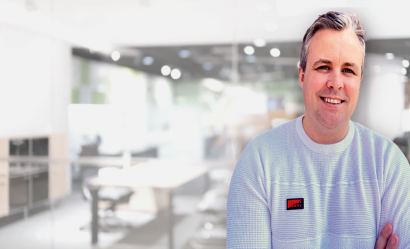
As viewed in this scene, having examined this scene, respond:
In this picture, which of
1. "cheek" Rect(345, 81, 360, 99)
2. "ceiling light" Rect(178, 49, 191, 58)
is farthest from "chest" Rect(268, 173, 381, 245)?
"ceiling light" Rect(178, 49, 191, 58)

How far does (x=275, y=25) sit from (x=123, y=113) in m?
1.79

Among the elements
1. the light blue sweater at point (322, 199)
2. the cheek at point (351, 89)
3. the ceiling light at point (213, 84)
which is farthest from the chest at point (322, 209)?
the ceiling light at point (213, 84)

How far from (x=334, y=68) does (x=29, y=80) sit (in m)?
3.94

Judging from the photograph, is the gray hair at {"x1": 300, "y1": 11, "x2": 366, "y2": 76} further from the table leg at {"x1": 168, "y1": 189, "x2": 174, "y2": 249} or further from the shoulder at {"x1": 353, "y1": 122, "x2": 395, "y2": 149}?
the table leg at {"x1": 168, "y1": 189, "x2": 174, "y2": 249}

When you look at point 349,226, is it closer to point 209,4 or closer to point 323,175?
point 323,175

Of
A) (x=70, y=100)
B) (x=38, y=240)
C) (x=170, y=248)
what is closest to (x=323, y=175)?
(x=170, y=248)

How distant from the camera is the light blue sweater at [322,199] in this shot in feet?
3.65

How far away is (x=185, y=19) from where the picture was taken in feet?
13.1

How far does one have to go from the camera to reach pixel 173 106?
3984 millimetres

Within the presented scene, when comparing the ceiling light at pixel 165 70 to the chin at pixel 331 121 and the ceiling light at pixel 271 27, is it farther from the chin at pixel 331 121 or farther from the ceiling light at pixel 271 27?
the chin at pixel 331 121

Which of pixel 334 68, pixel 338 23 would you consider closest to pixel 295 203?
pixel 334 68

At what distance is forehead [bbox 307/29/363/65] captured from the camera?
3.58 ft

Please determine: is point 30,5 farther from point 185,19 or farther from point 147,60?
point 185,19

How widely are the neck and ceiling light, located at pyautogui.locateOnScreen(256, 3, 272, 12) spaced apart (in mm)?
2881
